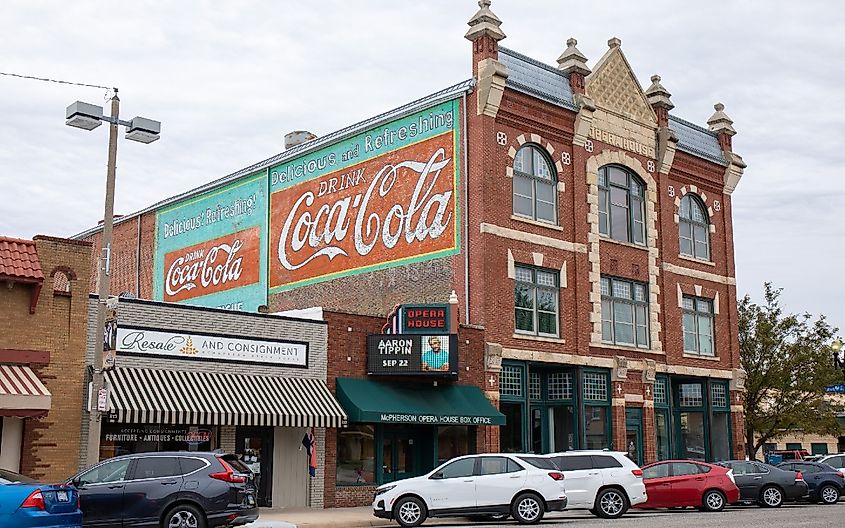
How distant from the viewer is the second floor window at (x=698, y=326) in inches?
1527

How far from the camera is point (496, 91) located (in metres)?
30.9

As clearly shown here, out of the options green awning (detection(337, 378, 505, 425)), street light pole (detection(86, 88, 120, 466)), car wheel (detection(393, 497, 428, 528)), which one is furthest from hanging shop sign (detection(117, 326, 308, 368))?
car wheel (detection(393, 497, 428, 528))

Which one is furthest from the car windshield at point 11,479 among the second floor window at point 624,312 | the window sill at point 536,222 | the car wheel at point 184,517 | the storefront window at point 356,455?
the second floor window at point 624,312

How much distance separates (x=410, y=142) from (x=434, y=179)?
1.89 metres

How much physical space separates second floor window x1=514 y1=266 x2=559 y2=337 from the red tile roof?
598 inches

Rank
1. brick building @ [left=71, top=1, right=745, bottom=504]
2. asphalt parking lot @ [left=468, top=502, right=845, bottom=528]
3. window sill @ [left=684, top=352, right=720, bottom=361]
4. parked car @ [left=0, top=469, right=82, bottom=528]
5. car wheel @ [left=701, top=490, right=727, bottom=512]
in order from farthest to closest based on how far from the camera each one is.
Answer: window sill @ [left=684, top=352, right=720, bottom=361]
brick building @ [left=71, top=1, right=745, bottom=504]
car wheel @ [left=701, top=490, right=727, bottom=512]
asphalt parking lot @ [left=468, top=502, right=845, bottom=528]
parked car @ [left=0, top=469, right=82, bottom=528]

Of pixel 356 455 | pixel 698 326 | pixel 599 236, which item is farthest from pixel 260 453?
pixel 698 326

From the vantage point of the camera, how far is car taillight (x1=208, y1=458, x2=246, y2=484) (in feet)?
57.5

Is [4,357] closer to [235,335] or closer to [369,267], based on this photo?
[235,335]

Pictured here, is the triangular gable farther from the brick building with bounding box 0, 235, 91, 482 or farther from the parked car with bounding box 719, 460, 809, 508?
the brick building with bounding box 0, 235, 91, 482

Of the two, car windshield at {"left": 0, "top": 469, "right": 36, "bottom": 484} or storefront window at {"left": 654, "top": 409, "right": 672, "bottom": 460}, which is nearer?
car windshield at {"left": 0, "top": 469, "right": 36, "bottom": 484}

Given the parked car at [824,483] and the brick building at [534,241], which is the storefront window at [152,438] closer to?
the brick building at [534,241]

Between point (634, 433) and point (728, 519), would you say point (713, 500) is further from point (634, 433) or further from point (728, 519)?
point (634, 433)

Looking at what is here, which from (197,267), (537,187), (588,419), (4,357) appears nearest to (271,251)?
(197,267)
